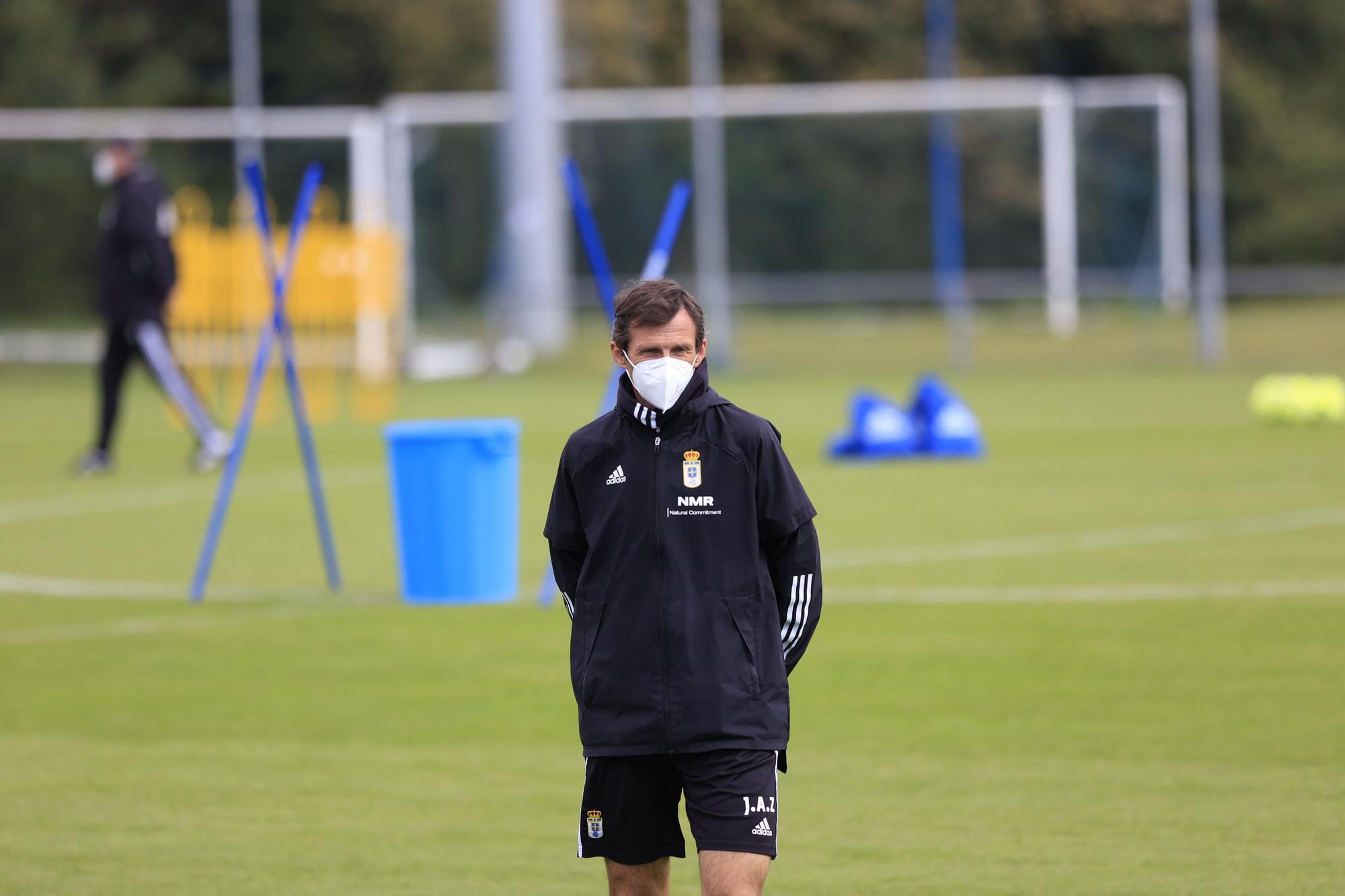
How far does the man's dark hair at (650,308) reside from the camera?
4.62 m

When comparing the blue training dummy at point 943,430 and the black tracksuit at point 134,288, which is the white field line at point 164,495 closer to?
the black tracksuit at point 134,288

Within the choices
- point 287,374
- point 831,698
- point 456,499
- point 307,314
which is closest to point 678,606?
point 831,698

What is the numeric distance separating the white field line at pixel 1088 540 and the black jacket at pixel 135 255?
756cm

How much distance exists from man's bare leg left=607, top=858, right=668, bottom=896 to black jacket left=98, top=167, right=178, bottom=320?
548 inches

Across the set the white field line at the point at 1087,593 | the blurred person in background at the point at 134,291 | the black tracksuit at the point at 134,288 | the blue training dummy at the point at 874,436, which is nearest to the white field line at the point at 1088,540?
the white field line at the point at 1087,593

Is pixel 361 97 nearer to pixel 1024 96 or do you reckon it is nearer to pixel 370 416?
pixel 1024 96

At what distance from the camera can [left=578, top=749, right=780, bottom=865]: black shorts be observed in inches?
177

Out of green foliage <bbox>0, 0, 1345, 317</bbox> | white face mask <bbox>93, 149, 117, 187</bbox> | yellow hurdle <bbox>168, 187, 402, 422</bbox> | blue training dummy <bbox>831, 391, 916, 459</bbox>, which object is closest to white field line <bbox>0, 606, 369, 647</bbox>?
blue training dummy <bbox>831, 391, 916, 459</bbox>

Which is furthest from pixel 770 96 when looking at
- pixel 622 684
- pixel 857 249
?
pixel 622 684

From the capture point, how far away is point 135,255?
17.8m

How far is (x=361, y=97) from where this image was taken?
47.5 m

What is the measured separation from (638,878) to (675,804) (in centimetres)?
18

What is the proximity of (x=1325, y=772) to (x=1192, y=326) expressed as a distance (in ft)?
84.8

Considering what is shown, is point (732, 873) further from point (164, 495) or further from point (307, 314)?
point (307, 314)
